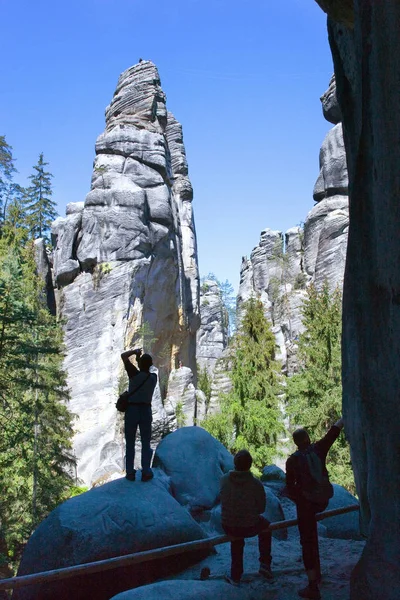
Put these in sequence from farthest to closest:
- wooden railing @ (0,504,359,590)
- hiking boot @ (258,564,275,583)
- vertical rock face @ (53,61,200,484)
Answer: vertical rock face @ (53,61,200,484)
hiking boot @ (258,564,275,583)
wooden railing @ (0,504,359,590)

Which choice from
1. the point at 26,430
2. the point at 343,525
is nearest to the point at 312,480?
the point at 343,525

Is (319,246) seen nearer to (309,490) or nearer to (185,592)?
(309,490)

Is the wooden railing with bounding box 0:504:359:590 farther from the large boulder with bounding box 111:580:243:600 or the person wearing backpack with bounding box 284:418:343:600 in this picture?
the person wearing backpack with bounding box 284:418:343:600

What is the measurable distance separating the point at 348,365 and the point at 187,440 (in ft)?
15.4

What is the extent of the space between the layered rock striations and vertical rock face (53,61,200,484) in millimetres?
6080

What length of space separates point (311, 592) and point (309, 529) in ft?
1.66

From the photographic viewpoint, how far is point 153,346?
3309 centimetres

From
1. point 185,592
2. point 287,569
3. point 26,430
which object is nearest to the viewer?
point 185,592

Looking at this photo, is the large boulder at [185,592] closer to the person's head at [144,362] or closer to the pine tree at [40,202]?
the person's head at [144,362]

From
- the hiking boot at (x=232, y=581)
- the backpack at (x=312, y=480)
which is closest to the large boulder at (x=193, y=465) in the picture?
the hiking boot at (x=232, y=581)

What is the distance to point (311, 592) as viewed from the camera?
14.9 feet

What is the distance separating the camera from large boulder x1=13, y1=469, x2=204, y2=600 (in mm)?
5379

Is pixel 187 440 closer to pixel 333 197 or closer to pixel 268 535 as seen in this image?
Result: pixel 268 535

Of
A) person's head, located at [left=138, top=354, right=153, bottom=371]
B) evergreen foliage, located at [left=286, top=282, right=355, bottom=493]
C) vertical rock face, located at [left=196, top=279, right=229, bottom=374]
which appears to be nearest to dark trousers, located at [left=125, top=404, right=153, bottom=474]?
person's head, located at [left=138, top=354, right=153, bottom=371]
